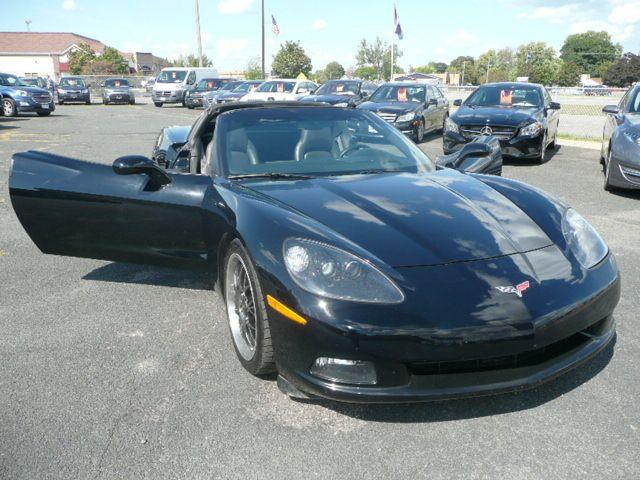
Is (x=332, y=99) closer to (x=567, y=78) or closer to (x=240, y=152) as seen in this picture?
(x=240, y=152)

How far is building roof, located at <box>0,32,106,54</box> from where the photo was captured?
68625mm

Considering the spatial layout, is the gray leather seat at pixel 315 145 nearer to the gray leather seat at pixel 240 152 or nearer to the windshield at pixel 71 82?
the gray leather seat at pixel 240 152

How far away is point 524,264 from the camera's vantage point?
2402 mm

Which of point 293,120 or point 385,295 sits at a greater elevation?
point 293,120

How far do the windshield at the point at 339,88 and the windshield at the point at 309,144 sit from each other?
14.5 m

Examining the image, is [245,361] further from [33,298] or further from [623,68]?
[623,68]

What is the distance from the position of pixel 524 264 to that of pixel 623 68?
8523 centimetres

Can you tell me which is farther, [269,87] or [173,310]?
[269,87]

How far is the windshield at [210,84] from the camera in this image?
88.4ft

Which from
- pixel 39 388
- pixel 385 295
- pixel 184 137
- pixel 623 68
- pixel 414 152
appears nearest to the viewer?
pixel 385 295

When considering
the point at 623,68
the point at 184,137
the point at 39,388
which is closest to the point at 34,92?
the point at 184,137

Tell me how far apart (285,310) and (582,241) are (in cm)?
153

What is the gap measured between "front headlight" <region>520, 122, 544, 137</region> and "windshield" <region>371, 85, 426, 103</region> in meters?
4.29

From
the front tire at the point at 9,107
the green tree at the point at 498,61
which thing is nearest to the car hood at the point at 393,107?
the front tire at the point at 9,107
